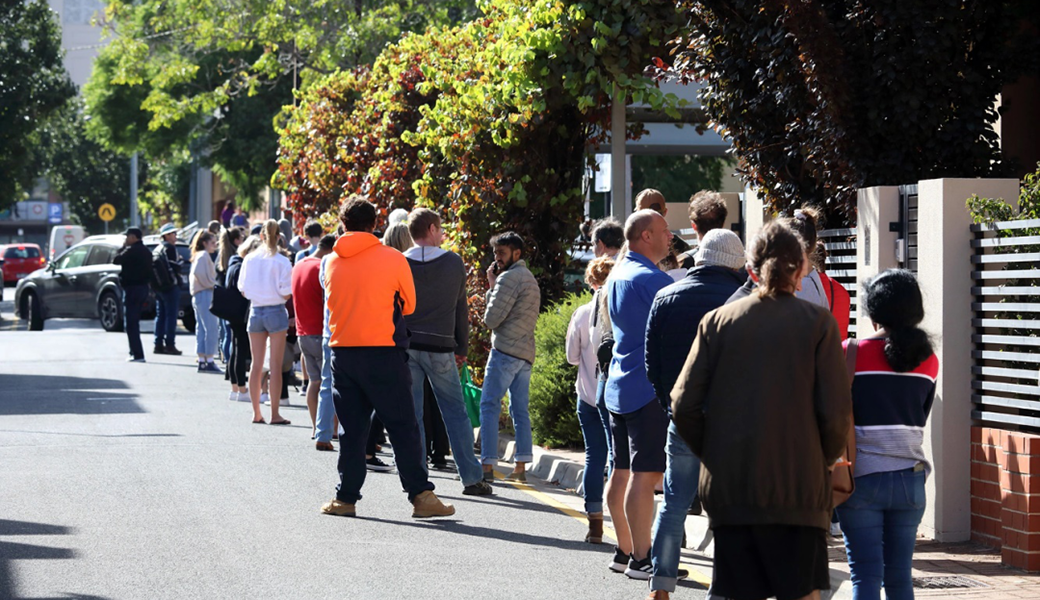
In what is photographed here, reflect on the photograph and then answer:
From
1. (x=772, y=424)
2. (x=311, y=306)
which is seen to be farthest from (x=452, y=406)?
(x=772, y=424)

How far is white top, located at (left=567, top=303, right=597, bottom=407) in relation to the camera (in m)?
8.34

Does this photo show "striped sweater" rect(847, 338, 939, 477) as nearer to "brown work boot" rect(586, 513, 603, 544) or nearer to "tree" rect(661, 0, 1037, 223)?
"brown work boot" rect(586, 513, 603, 544)

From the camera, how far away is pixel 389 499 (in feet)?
32.5

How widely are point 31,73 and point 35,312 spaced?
18849mm

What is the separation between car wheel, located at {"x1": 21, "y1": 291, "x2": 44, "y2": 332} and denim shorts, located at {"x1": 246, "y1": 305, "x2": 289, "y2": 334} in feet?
58.8

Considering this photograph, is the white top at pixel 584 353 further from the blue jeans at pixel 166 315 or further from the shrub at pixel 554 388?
the blue jeans at pixel 166 315

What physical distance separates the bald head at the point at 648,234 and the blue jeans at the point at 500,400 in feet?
11.2

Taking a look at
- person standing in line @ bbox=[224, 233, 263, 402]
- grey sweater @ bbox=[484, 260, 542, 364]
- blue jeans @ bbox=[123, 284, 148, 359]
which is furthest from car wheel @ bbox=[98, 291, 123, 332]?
grey sweater @ bbox=[484, 260, 542, 364]

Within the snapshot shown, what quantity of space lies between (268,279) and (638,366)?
24.1 feet

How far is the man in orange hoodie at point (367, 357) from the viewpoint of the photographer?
9.08 m

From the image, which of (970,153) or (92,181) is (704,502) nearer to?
(970,153)

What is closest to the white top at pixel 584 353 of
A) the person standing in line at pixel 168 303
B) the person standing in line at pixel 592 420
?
the person standing in line at pixel 592 420

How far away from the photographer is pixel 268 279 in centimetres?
1379

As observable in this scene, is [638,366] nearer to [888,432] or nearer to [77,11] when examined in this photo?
[888,432]
